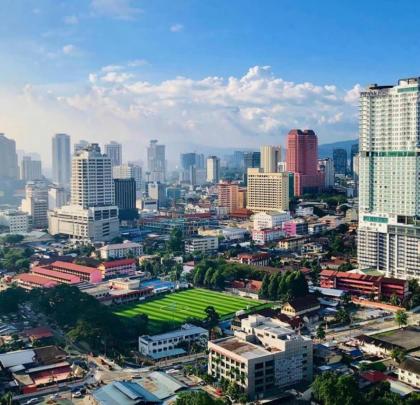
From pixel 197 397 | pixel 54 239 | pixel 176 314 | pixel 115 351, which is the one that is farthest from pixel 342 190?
pixel 197 397

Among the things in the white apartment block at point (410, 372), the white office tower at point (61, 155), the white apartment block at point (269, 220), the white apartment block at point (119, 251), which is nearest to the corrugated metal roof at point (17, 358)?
the white apartment block at point (410, 372)

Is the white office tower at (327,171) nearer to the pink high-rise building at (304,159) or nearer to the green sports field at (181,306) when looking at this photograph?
the pink high-rise building at (304,159)

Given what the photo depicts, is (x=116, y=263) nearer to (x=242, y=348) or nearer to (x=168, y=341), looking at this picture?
(x=168, y=341)

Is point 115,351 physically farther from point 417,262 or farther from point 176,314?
point 417,262

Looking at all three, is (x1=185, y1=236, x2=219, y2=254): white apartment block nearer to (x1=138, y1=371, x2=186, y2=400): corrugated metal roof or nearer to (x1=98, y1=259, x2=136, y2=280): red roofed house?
(x1=98, y1=259, x2=136, y2=280): red roofed house

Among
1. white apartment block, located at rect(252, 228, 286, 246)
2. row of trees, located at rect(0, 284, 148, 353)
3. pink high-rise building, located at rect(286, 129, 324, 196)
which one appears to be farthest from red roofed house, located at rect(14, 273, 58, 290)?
pink high-rise building, located at rect(286, 129, 324, 196)

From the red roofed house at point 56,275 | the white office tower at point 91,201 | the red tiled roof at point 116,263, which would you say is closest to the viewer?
the red roofed house at point 56,275
